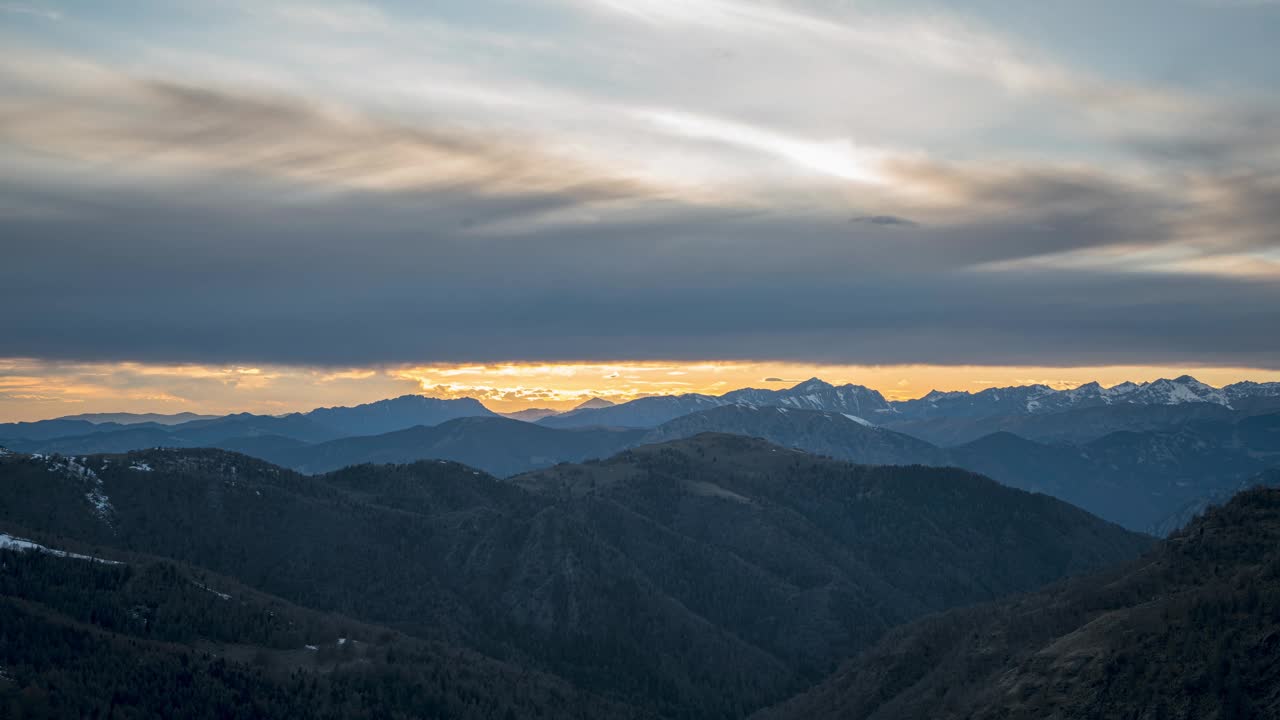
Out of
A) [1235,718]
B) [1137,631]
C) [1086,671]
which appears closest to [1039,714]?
[1086,671]

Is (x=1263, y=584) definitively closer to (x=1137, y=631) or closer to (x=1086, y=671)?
(x=1137, y=631)

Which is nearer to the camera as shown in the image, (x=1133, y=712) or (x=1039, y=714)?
(x=1133, y=712)

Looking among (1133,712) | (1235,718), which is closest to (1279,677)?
(1235,718)

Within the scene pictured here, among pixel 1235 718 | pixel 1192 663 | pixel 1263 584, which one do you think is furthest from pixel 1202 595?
pixel 1235 718

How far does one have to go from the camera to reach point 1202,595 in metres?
199

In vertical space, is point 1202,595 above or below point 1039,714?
above

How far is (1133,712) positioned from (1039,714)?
70.6ft

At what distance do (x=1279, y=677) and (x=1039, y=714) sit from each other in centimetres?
4452

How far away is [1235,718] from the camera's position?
163000 mm

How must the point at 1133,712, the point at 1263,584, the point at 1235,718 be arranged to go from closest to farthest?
the point at 1235,718 < the point at 1133,712 < the point at 1263,584

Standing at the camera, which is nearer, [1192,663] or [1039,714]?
[1192,663]

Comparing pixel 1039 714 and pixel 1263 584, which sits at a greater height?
pixel 1263 584

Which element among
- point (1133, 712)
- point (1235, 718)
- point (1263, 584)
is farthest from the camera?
point (1263, 584)

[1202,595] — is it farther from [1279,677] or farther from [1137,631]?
[1279,677]
